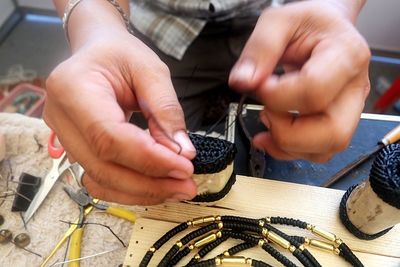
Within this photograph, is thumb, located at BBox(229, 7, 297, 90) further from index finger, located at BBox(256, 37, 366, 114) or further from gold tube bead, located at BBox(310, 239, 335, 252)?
gold tube bead, located at BBox(310, 239, 335, 252)

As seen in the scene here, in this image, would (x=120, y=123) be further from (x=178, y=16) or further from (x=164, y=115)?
(x=178, y=16)

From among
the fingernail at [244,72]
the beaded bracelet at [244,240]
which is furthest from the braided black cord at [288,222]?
the fingernail at [244,72]

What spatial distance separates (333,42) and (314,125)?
4.3 inches

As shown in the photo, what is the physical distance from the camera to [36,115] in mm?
1189

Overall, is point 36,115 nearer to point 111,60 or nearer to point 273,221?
point 111,60

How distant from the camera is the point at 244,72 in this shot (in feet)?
1.47

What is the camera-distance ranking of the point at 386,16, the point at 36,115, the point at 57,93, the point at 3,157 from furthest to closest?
1. the point at 386,16
2. the point at 36,115
3. the point at 3,157
4. the point at 57,93

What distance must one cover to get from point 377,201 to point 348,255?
3.6 inches

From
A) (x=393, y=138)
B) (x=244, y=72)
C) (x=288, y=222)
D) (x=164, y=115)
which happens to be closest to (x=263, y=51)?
(x=244, y=72)

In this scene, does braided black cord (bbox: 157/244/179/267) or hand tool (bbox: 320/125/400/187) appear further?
hand tool (bbox: 320/125/400/187)

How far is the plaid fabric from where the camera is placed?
81cm

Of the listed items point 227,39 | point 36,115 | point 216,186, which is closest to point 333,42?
point 216,186

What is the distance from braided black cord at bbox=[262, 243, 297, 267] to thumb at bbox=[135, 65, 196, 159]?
7.0 inches

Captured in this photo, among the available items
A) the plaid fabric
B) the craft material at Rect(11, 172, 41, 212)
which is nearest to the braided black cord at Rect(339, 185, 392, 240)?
the plaid fabric
